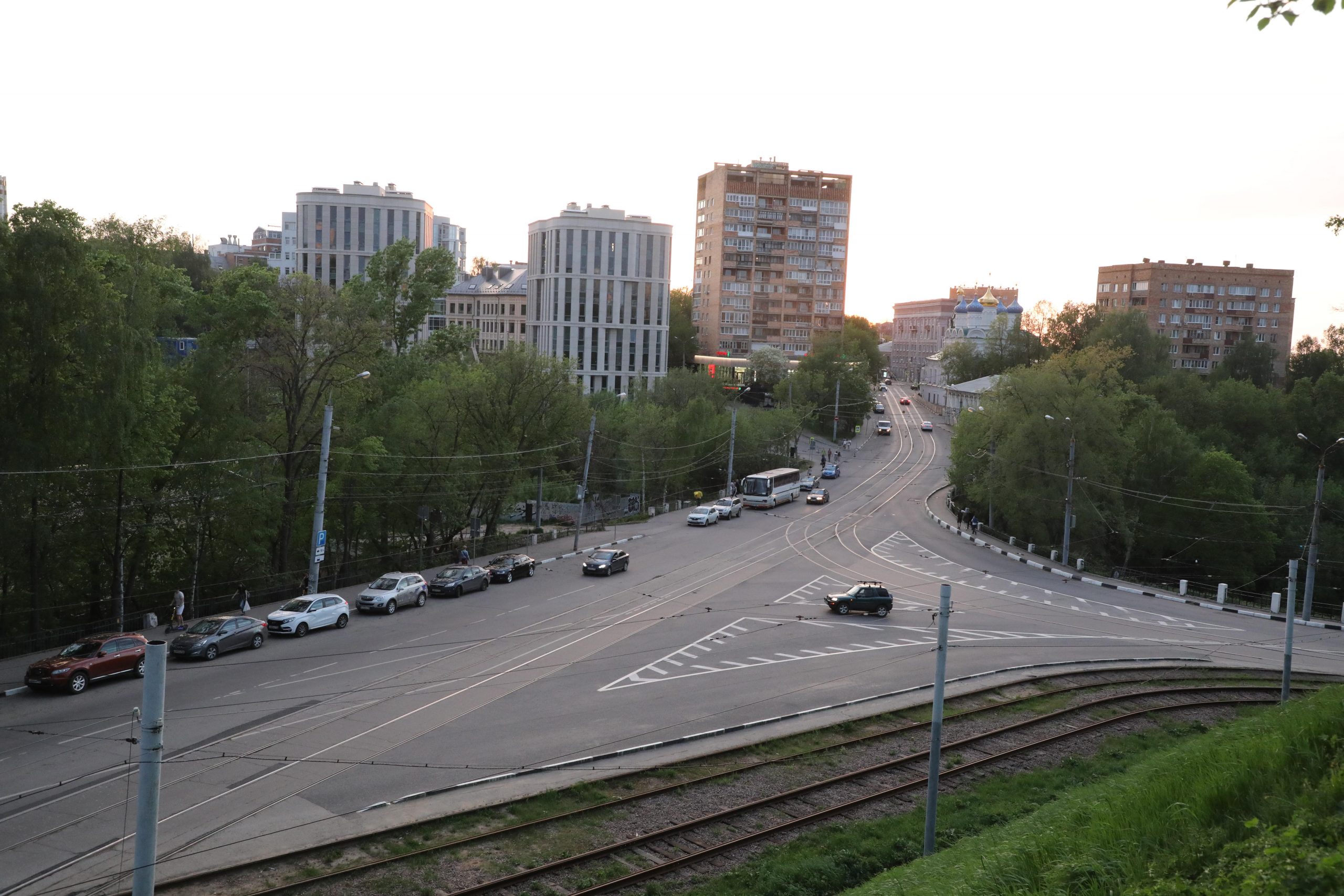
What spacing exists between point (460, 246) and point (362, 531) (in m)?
161

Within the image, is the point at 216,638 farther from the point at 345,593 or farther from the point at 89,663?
the point at 345,593

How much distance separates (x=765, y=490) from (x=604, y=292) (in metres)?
48.9

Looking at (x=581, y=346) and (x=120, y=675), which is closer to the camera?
(x=120, y=675)

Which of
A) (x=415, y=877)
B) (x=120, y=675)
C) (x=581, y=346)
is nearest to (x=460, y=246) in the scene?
(x=581, y=346)

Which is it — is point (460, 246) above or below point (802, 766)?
above

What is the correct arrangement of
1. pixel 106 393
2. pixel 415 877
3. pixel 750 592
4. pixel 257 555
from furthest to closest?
pixel 750 592
pixel 257 555
pixel 106 393
pixel 415 877

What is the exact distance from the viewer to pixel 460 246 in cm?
19588

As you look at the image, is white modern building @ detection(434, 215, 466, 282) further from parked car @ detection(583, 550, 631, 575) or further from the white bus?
parked car @ detection(583, 550, 631, 575)

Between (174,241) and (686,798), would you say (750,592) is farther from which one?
(174,241)

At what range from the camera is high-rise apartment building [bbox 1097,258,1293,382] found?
129375 mm

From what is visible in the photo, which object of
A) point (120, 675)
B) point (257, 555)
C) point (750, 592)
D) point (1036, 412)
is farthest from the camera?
point (1036, 412)

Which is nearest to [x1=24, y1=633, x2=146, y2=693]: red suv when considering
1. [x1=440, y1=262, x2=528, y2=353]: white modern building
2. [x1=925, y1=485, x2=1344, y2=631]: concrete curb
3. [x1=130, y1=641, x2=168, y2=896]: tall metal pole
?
[x1=130, y1=641, x2=168, y2=896]: tall metal pole

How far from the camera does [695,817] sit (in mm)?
16672

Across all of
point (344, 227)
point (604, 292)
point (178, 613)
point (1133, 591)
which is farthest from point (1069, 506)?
point (344, 227)
